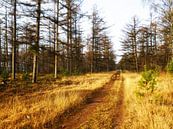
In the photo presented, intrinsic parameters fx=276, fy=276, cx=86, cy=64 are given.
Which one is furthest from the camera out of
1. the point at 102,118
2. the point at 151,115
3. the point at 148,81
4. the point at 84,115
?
the point at 148,81

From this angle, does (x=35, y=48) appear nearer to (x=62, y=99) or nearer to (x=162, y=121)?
(x=62, y=99)

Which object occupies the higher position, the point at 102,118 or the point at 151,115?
the point at 151,115

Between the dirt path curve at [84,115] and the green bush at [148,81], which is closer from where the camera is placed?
the dirt path curve at [84,115]

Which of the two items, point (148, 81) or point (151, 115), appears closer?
point (151, 115)

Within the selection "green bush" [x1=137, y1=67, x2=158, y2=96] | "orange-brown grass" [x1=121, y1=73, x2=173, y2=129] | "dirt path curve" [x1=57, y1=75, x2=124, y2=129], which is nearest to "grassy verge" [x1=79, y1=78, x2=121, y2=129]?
"dirt path curve" [x1=57, y1=75, x2=124, y2=129]

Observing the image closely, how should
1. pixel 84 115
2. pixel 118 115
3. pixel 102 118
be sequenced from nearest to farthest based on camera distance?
pixel 102 118, pixel 118 115, pixel 84 115

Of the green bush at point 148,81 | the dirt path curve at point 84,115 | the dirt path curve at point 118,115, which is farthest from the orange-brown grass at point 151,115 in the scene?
the green bush at point 148,81

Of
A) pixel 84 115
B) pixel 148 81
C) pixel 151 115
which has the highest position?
pixel 148 81

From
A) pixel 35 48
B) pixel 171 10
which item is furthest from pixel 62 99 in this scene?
pixel 171 10

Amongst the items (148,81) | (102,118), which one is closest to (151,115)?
(102,118)

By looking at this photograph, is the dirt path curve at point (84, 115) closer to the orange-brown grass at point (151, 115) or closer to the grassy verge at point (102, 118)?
the grassy verge at point (102, 118)

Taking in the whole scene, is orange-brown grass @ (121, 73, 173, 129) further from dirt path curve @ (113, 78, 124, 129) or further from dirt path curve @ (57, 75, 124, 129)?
dirt path curve @ (57, 75, 124, 129)

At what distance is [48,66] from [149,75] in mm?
52137

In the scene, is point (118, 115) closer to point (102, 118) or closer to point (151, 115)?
point (102, 118)
